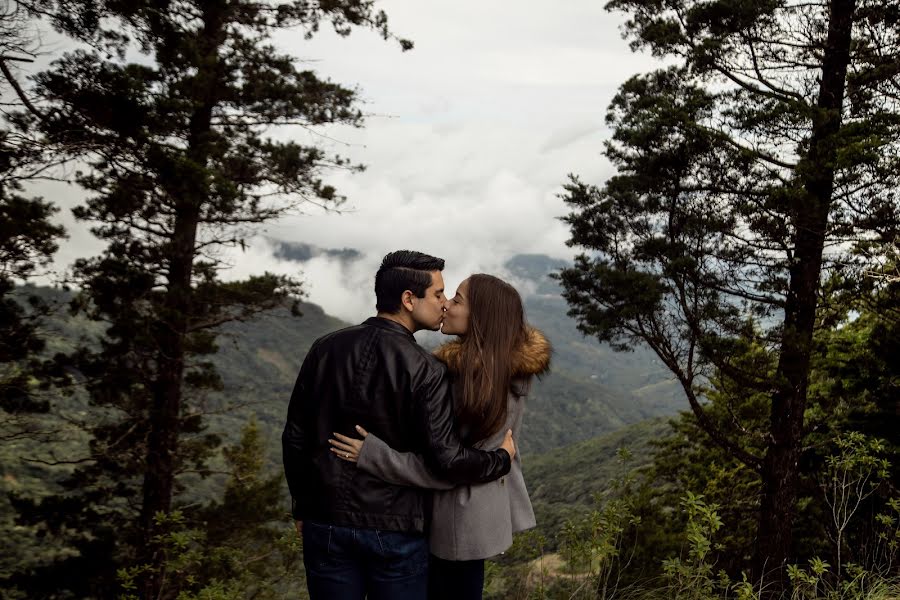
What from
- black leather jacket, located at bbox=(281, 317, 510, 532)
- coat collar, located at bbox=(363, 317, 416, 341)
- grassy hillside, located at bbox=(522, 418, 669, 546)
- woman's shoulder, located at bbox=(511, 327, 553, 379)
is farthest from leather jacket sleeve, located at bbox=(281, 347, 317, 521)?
grassy hillside, located at bbox=(522, 418, 669, 546)

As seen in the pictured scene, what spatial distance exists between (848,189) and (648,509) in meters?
6.14

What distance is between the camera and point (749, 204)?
22.9 feet

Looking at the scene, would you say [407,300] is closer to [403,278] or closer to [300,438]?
[403,278]

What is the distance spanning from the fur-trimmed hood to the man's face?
5.9 inches

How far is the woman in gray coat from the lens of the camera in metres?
2.21

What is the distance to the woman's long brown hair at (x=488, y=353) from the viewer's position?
7.61 ft

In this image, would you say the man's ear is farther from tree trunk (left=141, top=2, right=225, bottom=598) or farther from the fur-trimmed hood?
tree trunk (left=141, top=2, right=225, bottom=598)

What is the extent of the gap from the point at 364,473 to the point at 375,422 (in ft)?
0.62

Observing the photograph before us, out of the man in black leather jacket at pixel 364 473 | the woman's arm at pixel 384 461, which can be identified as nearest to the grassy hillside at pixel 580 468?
the man in black leather jacket at pixel 364 473

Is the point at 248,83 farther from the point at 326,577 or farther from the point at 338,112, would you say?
the point at 326,577

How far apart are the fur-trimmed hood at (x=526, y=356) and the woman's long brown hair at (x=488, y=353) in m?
0.03

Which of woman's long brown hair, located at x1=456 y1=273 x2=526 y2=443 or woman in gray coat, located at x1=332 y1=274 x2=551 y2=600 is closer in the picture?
woman in gray coat, located at x1=332 y1=274 x2=551 y2=600

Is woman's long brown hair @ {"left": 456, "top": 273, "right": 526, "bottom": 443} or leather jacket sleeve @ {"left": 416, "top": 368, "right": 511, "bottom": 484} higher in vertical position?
woman's long brown hair @ {"left": 456, "top": 273, "right": 526, "bottom": 443}

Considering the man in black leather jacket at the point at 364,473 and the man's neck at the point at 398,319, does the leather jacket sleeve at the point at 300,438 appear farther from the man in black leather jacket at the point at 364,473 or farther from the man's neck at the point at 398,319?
the man's neck at the point at 398,319
